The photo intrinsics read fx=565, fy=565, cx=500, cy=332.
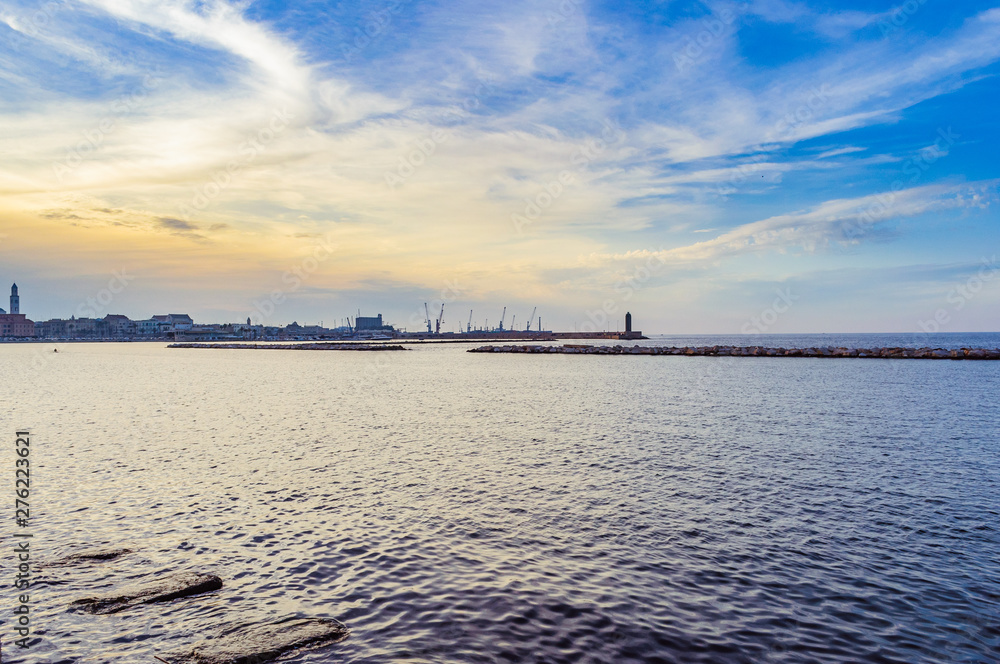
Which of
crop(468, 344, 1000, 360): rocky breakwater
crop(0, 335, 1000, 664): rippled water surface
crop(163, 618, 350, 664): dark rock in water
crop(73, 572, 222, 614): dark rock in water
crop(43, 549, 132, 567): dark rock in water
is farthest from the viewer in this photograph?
crop(468, 344, 1000, 360): rocky breakwater

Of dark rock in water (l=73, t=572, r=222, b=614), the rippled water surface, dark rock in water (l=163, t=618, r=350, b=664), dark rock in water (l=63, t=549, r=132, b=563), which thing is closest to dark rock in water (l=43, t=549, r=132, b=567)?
dark rock in water (l=63, t=549, r=132, b=563)

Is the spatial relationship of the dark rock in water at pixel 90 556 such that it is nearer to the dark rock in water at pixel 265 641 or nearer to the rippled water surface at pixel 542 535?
the rippled water surface at pixel 542 535

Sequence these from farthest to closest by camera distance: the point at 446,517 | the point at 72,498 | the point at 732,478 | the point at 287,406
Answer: the point at 287,406 → the point at 732,478 → the point at 72,498 → the point at 446,517

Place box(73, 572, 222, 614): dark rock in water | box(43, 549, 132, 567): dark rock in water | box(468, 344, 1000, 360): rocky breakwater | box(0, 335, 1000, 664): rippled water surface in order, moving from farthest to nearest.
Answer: box(468, 344, 1000, 360): rocky breakwater, box(43, 549, 132, 567): dark rock in water, box(73, 572, 222, 614): dark rock in water, box(0, 335, 1000, 664): rippled water surface

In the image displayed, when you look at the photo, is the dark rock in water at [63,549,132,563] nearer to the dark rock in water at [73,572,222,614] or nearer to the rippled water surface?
the rippled water surface

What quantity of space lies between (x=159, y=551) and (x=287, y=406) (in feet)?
89.7

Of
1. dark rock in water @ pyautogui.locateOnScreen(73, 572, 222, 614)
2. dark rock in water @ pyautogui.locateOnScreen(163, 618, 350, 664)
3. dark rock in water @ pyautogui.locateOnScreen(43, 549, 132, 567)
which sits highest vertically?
dark rock in water @ pyautogui.locateOnScreen(163, 618, 350, 664)

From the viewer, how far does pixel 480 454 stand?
2228 centimetres

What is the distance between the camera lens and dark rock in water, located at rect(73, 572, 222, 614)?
968 centimetres

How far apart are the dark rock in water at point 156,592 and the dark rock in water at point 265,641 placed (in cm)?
205

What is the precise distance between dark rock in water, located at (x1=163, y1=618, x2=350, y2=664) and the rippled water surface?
273mm

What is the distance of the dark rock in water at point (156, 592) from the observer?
968 cm

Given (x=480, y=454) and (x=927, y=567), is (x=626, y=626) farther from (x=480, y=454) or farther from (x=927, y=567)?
(x=480, y=454)

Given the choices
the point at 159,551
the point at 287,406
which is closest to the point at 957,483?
the point at 159,551
